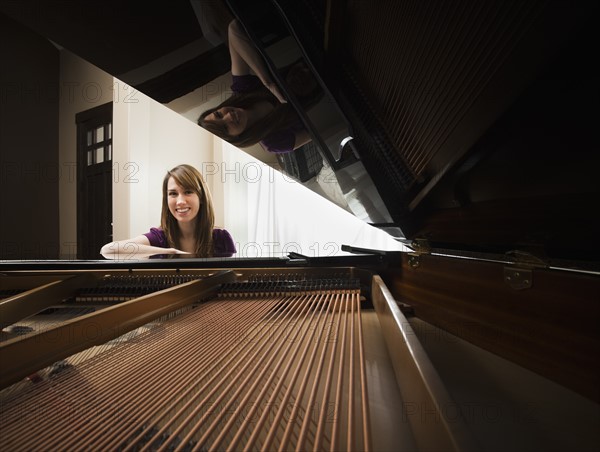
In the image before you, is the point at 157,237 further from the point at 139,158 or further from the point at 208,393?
the point at 208,393

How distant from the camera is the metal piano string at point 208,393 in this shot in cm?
43

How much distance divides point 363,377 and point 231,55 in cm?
93

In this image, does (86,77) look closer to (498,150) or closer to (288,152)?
(288,152)

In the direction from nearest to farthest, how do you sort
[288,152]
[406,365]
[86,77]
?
[406,365] → [288,152] → [86,77]

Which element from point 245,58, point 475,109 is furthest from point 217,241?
point 475,109

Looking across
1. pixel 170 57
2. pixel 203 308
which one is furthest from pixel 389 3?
pixel 203 308

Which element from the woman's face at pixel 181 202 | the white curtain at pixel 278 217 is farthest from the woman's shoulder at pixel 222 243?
the white curtain at pixel 278 217

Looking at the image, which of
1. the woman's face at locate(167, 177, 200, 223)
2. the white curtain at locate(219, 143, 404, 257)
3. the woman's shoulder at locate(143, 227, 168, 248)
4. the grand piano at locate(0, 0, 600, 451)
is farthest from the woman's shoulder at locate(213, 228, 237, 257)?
the grand piano at locate(0, 0, 600, 451)

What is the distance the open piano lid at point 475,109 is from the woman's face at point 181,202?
2.10m

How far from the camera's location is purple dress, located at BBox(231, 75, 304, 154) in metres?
0.97

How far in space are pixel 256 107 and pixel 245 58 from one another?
8.6 inches

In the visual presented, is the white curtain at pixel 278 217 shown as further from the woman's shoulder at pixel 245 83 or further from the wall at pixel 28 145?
the woman's shoulder at pixel 245 83

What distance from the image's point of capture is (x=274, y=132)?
3.98 feet

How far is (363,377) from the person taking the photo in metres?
0.50
